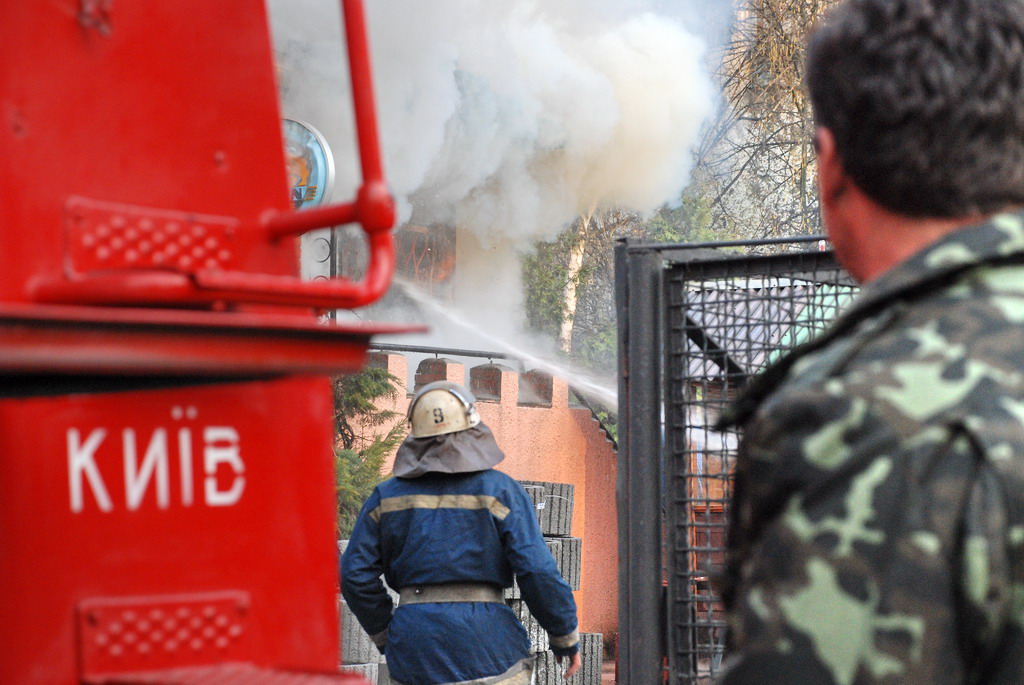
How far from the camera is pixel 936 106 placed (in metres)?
1.07

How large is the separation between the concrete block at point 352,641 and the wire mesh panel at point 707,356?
5.44 metres

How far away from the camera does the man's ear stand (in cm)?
115

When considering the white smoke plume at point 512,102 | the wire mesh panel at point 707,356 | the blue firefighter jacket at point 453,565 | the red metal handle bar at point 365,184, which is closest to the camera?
the red metal handle bar at point 365,184

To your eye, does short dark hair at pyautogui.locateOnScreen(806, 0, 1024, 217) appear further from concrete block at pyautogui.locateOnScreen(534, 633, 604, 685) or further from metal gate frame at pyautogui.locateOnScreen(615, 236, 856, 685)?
concrete block at pyautogui.locateOnScreen(534, 633, 604, 685)

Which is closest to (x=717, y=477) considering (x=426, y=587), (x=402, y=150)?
(x=426, y=587)

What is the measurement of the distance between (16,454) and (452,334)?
1420 centimetres

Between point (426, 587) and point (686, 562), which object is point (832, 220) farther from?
point (426, 587)

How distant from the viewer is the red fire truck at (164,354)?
1.51 meters

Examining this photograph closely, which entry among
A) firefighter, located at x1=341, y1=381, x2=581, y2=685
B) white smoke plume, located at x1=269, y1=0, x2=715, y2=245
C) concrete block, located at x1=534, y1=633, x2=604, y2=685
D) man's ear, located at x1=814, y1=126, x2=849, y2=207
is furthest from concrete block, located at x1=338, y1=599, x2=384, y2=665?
man's ear, located at x1=814, y1=126, x2=849, y2=207

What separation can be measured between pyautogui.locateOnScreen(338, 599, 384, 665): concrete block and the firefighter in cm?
289

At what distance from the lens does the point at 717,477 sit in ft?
8.52

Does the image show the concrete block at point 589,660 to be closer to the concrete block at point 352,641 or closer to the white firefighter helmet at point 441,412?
the concrete block at point 352,641

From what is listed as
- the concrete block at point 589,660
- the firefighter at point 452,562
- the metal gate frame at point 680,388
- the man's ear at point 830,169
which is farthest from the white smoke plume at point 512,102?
the man's ear at point 830,169

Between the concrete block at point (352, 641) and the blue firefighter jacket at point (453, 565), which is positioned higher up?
the blue firefighter jacket at point (453, 565)
